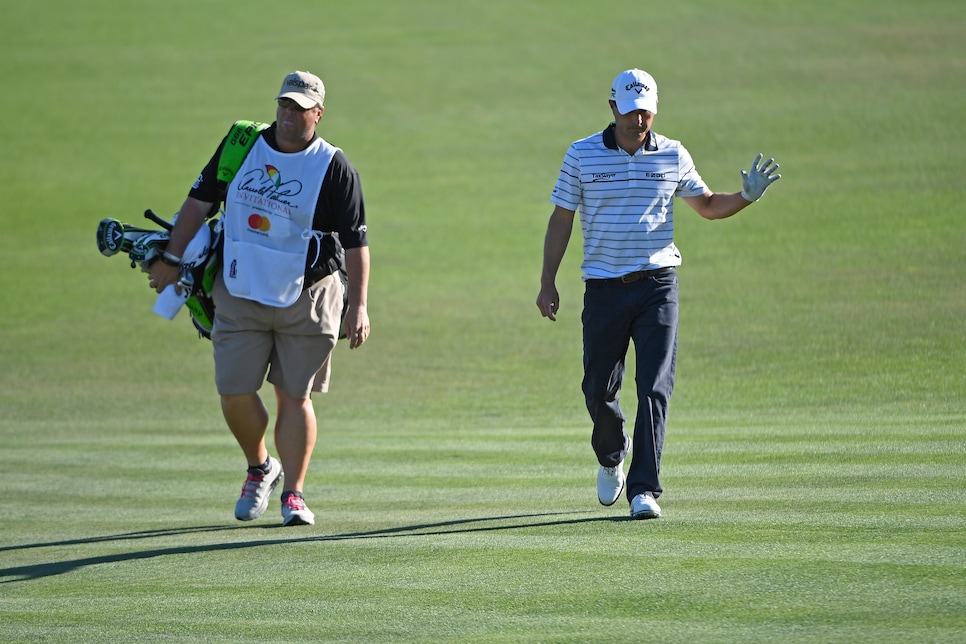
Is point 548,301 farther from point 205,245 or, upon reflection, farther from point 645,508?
point 205,245

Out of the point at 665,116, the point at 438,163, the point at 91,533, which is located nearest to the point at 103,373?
the point at 91,533

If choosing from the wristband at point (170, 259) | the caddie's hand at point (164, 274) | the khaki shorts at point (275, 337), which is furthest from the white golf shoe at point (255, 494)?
the wristband at point (170, 259)

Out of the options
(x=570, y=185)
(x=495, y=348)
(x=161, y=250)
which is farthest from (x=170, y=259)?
(x=495, y=348)

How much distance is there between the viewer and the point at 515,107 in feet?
88.0

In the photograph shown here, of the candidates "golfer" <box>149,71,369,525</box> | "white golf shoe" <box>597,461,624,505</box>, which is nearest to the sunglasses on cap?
"golfer" <box>149,71,369,525</box>

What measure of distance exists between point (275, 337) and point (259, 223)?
620 mm

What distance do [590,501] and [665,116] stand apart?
18554mm

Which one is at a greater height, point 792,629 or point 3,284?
point 3,284

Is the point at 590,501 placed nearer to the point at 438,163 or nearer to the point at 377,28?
the point at 438,163

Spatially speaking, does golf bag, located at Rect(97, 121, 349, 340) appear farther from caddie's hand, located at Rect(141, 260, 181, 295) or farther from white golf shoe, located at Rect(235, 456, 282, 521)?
white golf shoe, located at Rect(235, 456, 282, 521)

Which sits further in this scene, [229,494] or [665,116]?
[665,116]

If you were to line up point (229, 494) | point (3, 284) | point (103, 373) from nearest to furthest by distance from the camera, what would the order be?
point (229, 494)
point (103, 373)
point (3, 284)

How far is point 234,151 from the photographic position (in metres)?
6.96

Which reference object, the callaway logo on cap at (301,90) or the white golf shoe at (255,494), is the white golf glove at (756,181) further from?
the white golf shoe at (255,494)
